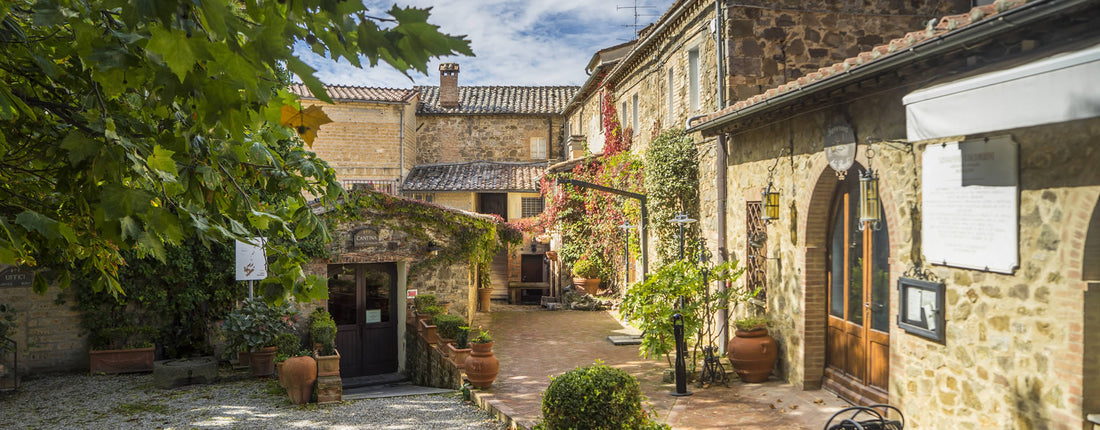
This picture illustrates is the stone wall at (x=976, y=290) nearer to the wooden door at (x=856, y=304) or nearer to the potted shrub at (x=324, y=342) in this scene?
the wooden door at (x=856, y=304)

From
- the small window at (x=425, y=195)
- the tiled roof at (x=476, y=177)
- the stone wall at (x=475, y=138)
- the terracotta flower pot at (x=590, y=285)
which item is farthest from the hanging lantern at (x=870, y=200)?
the stone wall at (x=475, y=138)

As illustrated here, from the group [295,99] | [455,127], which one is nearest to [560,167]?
[455,127]

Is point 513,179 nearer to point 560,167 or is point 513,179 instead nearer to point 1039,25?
point 560,167

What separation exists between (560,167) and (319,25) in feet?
Result: 58.5

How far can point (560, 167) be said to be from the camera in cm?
1959

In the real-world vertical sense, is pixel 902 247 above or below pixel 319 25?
below

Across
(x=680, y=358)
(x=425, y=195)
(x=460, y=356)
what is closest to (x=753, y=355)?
(x=680, y=358)

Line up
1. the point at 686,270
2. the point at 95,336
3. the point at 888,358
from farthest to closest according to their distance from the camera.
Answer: the point at 95,336 → the point at 686,270 → the point at 888,358

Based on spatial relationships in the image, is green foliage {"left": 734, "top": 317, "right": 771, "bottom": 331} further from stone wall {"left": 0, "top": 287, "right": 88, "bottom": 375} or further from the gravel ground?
stone wall {"left": 0, "top": 287, "right": 88, "bottom": 375}

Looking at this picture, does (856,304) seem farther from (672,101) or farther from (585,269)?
(585,269)

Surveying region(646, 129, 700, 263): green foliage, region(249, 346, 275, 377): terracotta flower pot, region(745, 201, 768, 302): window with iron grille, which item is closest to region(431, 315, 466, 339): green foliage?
region(249, 346, 275, 377): terracotta flower pot

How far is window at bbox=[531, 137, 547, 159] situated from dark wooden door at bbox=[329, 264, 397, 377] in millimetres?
13033

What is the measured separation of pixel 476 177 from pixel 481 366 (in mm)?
14900

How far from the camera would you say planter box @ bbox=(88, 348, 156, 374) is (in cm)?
1129
